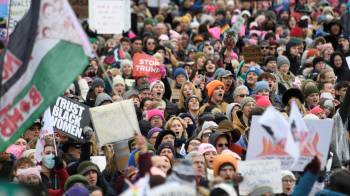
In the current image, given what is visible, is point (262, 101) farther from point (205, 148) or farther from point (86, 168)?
point (86, 168)

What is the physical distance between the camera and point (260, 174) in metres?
14.8

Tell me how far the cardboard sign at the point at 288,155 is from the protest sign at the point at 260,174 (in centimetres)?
17

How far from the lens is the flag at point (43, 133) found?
1722cm

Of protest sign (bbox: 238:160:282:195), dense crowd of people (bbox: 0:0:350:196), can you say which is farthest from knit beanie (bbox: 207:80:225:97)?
protest sign (bbox: 238:160:282:195)

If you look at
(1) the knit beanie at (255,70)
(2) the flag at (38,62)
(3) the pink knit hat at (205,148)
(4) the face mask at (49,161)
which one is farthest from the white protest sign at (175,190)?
(1) the knit beanie at (255,70)

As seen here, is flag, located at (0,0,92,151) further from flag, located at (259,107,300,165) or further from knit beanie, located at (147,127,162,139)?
knit beanie, located at (147,127,162,139)

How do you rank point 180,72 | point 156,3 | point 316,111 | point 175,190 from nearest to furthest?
point 175,190 < point 316,111 < point 180,72 < point 156,3

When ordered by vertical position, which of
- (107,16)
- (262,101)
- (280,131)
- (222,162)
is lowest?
(262,101)

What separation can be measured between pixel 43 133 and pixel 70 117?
1414 mm

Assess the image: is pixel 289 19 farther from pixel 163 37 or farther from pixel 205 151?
pixel 205 151

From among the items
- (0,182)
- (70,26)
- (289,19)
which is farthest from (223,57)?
(0,182)

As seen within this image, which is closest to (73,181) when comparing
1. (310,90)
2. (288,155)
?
(288,155)

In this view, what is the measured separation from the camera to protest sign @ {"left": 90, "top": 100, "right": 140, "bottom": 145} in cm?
1664

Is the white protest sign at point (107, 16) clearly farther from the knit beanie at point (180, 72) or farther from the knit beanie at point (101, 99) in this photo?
the knit beanie at point (101, 99)
